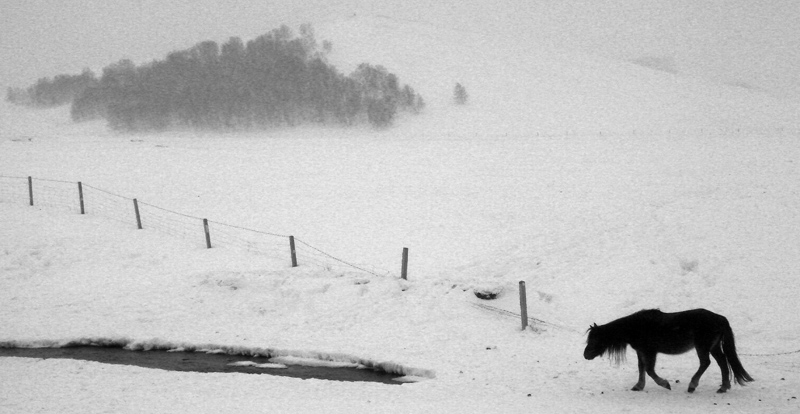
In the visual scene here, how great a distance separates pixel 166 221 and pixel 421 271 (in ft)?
48.1

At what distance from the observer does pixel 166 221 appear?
2512 centimetres

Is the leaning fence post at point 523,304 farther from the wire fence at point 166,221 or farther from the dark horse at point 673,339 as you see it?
the wire fence at point 166,221

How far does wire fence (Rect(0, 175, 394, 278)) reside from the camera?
19672mm

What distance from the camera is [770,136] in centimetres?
3925

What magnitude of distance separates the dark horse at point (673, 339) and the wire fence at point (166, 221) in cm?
934

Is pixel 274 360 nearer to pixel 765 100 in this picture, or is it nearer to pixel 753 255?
pixel 753 255

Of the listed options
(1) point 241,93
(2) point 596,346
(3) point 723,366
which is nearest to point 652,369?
(2) point 596,346

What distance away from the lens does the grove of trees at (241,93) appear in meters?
73.9

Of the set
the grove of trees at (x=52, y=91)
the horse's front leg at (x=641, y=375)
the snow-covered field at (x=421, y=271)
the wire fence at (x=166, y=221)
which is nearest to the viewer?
the horse's front leg at (x=641, y=375)

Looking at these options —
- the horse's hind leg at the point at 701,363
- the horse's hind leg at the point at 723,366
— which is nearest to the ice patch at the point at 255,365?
the horse's hind leg at the point at 701,363

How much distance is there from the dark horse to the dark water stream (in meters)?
4.46

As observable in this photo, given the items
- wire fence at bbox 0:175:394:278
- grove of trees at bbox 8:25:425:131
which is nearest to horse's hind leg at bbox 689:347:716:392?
wire fence at bbox 0:175:394:278

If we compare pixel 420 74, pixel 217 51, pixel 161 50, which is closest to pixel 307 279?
pixel 420 74

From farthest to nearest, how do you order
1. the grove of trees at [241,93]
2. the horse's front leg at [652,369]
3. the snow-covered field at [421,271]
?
the grove of trees at [241,93] → the snow-covered field at [421,271] → the horse's front leg at [652,369]
